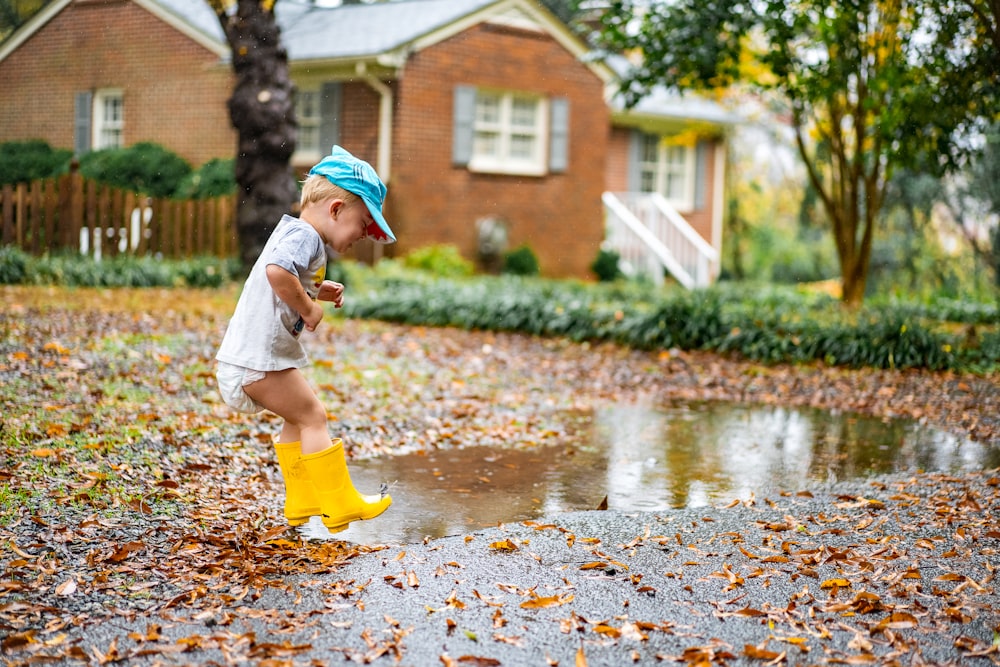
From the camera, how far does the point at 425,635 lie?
10.5 feet

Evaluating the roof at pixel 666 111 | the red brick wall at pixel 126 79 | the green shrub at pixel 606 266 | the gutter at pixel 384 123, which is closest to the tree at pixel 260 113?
the red brick wall at pixel 126 79

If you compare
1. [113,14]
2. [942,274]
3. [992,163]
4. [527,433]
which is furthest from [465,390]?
[942,274]

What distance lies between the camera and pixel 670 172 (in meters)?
23.2

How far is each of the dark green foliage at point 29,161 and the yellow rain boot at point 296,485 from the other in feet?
26.7

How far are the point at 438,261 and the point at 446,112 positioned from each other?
2710 mm

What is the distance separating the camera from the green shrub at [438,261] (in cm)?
1698

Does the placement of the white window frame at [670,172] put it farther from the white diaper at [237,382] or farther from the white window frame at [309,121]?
the white diaper at [237,382]

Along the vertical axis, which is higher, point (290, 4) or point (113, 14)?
point (290, 4)

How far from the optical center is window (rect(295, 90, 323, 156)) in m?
18.2

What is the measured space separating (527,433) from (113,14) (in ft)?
24.6

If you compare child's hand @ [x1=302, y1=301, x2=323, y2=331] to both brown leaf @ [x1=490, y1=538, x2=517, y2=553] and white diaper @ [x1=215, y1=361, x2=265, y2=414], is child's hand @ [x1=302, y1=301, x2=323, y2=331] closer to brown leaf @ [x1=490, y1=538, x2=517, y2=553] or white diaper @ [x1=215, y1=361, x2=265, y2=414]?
white diaper @ [x1=215, y1=361, x2=265, y2=414]

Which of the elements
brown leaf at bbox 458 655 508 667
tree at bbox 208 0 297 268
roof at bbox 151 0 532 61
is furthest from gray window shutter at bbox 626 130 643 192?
brown leaf at bbox 458 655 508 667

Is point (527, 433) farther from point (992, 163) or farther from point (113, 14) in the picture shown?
point (992, 163)

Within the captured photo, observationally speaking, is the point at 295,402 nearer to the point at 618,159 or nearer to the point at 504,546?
the point at 504,546
